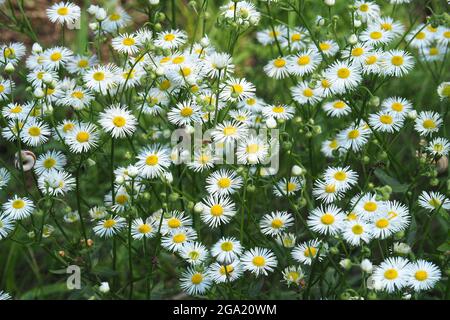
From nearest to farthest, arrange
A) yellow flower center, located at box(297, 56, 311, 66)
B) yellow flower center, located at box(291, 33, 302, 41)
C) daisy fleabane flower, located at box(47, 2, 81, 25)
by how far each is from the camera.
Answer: yellow flower center, located at box(297, 56, 311, 66) < daisy fleabane flower, located at box(47, 2, 81, 25) < yellow flower center, located at box(291, 33, 302, 41)

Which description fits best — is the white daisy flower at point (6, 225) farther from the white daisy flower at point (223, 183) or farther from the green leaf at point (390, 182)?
the green leaf at point (390, 182)

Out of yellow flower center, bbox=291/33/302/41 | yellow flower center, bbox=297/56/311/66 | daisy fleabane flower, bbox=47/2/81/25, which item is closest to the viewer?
yellow flower center, bbox=297/56/311/66

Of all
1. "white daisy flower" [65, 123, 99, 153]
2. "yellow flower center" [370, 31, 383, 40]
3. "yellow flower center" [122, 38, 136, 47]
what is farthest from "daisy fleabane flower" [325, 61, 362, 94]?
"white daisy flower" [65, 123, 99, 153]

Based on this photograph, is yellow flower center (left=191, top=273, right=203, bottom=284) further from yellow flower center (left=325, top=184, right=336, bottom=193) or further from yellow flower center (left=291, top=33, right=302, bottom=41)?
yellow flower center (left=291, top=33, right=302, bottom=41)

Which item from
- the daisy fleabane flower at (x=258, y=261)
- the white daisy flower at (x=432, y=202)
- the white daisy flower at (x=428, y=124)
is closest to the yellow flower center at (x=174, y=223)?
the daisy fleabane flower at (x=258, y=261)
